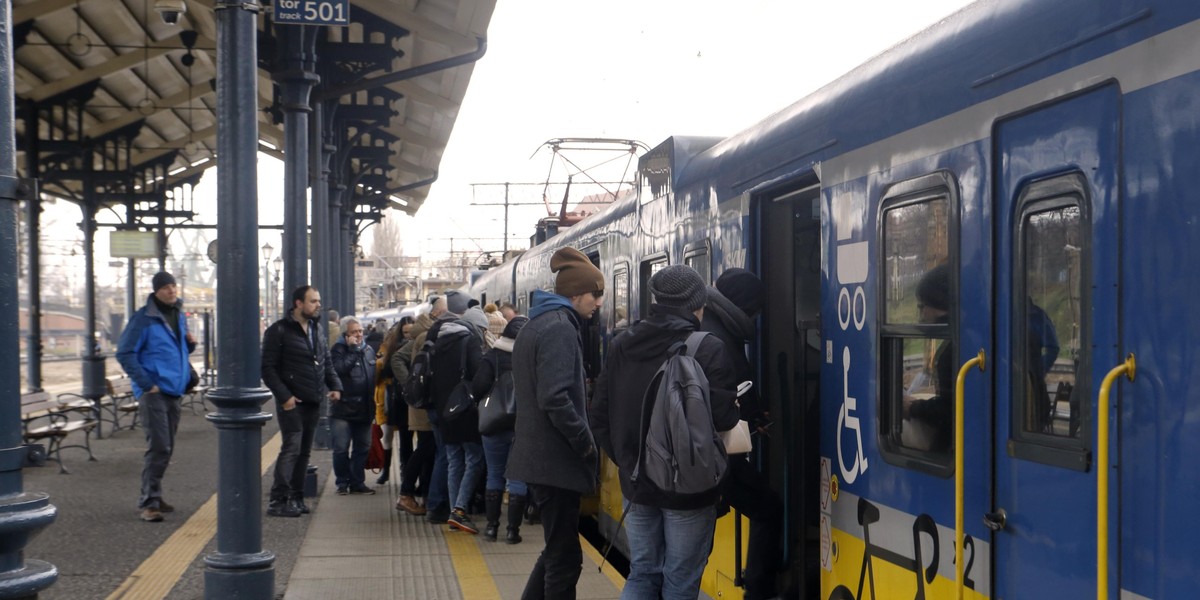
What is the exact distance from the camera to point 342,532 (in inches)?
358

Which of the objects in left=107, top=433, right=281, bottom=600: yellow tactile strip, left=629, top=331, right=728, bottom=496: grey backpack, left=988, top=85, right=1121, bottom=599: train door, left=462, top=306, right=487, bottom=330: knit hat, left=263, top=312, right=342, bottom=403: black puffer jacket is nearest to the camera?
left=988, top=85, right=1121, bottom=599: train door

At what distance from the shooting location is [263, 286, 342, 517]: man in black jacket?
30.8 feet

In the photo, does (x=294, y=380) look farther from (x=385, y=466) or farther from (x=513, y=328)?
(x=513, y=328)

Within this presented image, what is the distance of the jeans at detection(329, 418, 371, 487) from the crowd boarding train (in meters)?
6.37

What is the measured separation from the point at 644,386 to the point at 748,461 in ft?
2.33

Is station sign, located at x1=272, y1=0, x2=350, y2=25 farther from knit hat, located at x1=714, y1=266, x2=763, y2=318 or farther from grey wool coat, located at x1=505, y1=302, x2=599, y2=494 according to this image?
knit hat, located at x1=714, y1=266, x2=763, y2=318

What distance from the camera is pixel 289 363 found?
945cm

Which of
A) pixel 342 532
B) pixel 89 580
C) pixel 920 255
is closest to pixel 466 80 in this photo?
pixel 342 532

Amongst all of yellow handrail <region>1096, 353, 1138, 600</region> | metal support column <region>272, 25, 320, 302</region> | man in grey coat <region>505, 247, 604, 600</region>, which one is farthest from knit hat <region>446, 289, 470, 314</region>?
yellow handrail <region>1096, 353, 1138, 600</region>

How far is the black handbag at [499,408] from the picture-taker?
7645 millimetres

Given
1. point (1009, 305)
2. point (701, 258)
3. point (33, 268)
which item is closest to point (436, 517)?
point (701, 258)

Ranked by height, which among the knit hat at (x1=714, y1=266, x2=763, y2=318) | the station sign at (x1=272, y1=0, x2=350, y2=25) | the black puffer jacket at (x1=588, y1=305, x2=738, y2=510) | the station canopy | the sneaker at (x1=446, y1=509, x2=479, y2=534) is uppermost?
the station canopy

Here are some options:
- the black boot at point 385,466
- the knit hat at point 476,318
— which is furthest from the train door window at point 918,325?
the black boot at point 385,466

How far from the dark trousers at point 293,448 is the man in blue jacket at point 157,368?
2.63 ft
